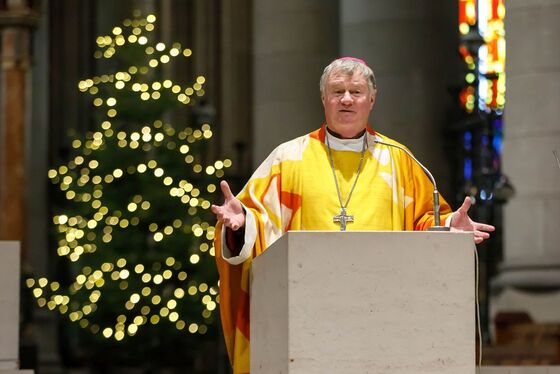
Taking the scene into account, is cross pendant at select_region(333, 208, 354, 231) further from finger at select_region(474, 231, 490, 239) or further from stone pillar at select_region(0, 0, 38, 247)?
stone pillar at select_region(0, 0, 38, 247)

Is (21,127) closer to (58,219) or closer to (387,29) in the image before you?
(58,219)

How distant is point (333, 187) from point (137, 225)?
1476cm

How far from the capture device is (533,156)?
18.7 m

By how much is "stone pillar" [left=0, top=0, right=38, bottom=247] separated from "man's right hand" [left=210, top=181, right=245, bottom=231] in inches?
820

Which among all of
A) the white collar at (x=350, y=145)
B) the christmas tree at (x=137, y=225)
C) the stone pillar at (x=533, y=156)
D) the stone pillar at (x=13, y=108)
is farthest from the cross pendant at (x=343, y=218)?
the stone pillar at (x=13, y=108)

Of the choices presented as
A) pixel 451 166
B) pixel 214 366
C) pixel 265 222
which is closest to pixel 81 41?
pixel 214 366

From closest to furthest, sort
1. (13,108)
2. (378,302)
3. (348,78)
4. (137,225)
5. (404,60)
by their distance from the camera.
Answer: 1. (378,302)
2. (348,78)
3. (404,60)
4. (137,225)
5. (13,108)

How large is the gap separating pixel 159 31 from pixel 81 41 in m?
3.65

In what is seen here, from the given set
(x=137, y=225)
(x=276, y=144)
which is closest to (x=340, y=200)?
(x=276, y=144)

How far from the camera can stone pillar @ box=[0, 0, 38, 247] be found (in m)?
29.1

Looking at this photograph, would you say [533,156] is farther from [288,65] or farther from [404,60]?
[288,65]

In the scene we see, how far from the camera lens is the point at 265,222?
879 cm

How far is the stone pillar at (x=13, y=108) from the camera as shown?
29.1 metres

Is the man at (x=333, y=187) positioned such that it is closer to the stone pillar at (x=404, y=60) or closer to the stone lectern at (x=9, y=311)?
the stone lectern at (x=9, y=311)
